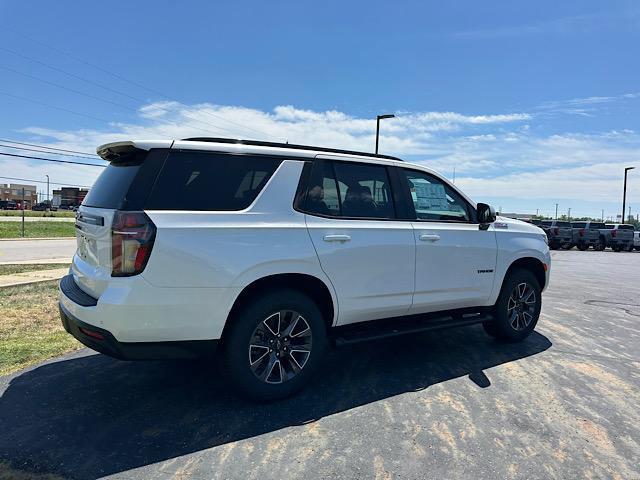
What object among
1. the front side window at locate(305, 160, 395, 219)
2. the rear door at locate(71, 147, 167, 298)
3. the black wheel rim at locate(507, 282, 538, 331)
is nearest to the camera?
the rear door at locate(71, 147, 167, 298)

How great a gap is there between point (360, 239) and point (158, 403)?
2.10 m

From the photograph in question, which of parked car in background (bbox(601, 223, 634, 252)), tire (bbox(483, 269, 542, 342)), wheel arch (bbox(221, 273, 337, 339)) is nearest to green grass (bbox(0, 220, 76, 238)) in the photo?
wheel arch (bbox(221, 273, 337, 339))

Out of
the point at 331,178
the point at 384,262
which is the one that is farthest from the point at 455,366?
the point at 331,178

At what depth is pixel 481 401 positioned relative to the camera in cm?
383

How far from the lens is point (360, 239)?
4.01 metres

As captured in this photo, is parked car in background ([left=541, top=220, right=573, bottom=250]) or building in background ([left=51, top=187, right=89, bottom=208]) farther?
building in background ([left=51, top=187, right=89, bottom=208])

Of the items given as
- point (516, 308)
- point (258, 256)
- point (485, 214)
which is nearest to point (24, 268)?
point (258, 256)

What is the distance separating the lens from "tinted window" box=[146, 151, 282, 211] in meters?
3.31

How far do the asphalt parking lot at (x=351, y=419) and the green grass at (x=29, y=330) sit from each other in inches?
10.8

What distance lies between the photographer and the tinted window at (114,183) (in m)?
3.35

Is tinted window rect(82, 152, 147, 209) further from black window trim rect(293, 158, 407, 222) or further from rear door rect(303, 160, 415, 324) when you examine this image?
rear door rect(303, 160, 415, 324)

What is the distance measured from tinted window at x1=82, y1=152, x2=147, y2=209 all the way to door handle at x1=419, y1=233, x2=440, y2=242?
2.57 m

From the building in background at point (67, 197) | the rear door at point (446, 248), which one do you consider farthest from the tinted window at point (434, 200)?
the building in background at point (67, 197)

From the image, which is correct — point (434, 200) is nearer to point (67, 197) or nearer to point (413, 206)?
point (413, 206)
